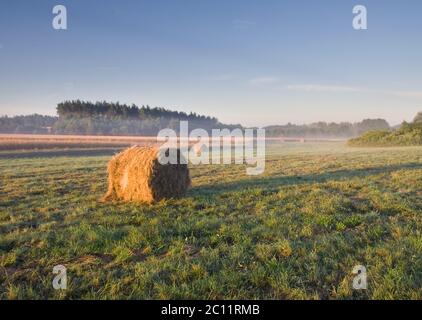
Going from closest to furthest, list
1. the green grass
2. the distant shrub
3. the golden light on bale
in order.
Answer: the green grass
the golden light on bale
the distant shrub

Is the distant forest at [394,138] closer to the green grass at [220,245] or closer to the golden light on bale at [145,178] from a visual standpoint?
the green grass at [220,245]

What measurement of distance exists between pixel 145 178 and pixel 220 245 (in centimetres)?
513

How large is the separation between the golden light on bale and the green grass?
1.69 ft

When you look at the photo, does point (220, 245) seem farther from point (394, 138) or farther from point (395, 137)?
point (395, 137)

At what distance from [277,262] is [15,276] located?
4148mm

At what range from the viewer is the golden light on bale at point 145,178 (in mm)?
10828

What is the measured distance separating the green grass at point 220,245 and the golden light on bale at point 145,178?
52 cm

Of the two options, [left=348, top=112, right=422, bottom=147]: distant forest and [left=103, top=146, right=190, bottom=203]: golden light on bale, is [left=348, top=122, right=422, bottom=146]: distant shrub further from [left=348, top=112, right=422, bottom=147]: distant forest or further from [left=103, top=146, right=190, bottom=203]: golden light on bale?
[left=103, top=146, right=190, bottom=203]: golden light on bale

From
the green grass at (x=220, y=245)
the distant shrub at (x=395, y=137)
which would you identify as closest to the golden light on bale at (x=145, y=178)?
the green grass at (x=220, y=245)

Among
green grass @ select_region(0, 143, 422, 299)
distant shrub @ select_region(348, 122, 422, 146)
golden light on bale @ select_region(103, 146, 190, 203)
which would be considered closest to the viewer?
green grass @ select_region(0, 143, 422, 299)

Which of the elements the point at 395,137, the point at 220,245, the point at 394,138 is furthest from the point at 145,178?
the point at 395,137

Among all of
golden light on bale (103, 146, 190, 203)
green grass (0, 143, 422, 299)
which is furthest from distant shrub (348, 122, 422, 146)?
golden light on bale (103, 146, 190, 203)

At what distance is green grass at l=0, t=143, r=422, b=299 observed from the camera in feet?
15.6

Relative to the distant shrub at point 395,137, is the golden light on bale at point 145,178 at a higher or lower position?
lower
